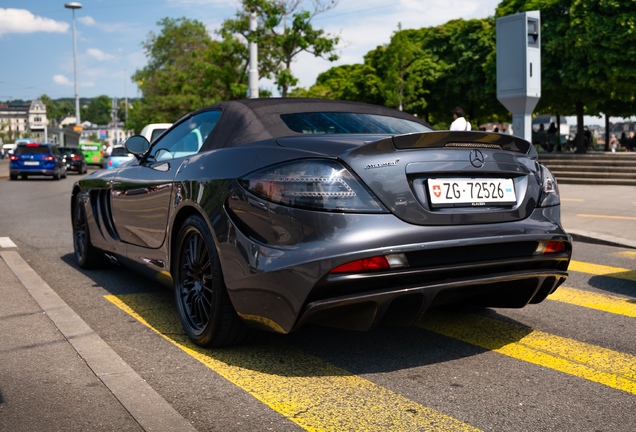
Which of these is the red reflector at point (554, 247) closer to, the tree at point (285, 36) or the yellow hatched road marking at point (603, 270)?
the yellow hatched road marking at point (603, 270)

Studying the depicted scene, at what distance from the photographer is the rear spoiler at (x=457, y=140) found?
310cm

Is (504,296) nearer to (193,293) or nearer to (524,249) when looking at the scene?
(524,249)

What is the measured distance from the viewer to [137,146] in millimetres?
4914

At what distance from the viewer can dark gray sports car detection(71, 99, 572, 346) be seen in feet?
9.58

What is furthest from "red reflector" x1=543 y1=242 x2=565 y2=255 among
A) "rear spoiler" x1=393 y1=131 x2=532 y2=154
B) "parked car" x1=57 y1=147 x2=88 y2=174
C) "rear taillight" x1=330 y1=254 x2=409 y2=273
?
"parked car" x1=57 y1=147 x2=88 y2=174

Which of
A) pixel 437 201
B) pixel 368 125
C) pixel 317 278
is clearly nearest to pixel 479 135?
pixel 437 201

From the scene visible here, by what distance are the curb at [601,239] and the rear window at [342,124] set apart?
524cm

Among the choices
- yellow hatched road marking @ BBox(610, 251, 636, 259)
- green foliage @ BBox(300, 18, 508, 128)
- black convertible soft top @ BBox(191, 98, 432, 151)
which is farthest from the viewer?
green foliage @ BBox(300, 18, 508, 128)

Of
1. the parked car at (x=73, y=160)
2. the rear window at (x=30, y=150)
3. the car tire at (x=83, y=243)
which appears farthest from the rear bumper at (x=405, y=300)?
the parked car at (x=73, y=160)

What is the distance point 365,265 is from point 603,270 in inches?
169

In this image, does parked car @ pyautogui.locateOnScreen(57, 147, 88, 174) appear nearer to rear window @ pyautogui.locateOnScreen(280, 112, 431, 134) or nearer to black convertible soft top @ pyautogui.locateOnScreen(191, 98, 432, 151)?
black convertible soft top @ pyautogui.locateOnScreen(191, 98, 432, 151)

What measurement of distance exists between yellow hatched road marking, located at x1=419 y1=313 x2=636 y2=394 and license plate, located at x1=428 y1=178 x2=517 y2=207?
88 cm

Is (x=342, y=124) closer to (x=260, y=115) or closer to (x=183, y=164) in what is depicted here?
(x=260, y=115)

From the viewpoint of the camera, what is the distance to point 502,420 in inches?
104
